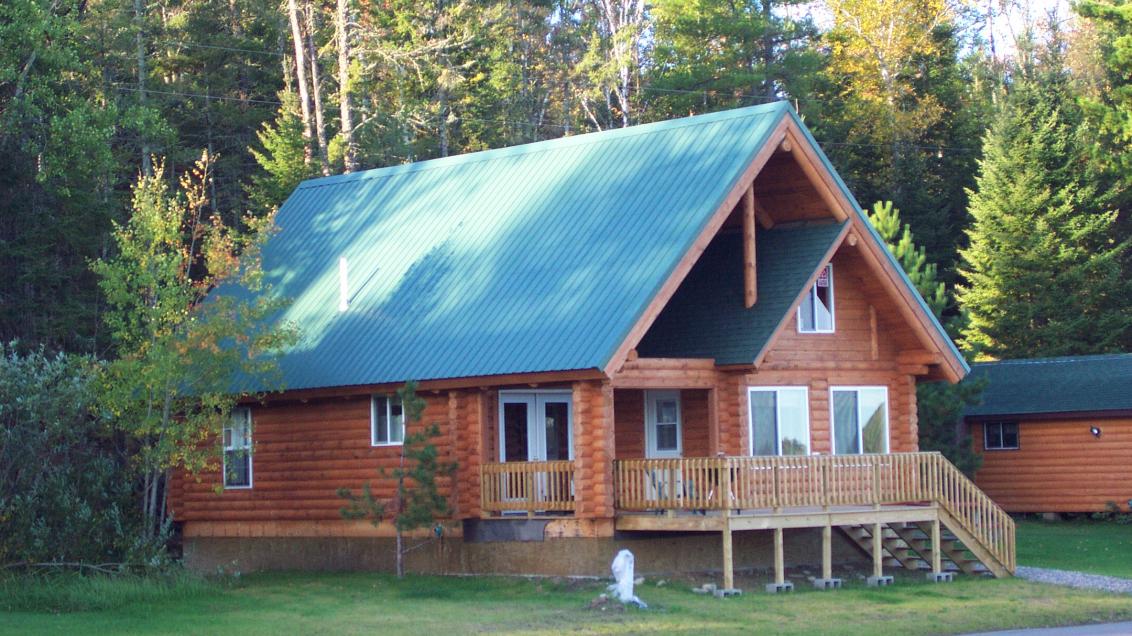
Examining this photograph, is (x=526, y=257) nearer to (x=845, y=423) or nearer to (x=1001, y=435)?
(x=845, y=423)

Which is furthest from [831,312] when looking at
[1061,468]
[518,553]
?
[1061,468]

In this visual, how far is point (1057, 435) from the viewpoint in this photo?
4366 centimetres

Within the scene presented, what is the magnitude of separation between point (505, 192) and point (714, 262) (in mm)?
4675

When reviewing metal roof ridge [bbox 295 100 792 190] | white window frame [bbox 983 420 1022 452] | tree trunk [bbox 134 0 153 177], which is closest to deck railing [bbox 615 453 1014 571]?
metal roof ridge [bbox 295 100 792 190]

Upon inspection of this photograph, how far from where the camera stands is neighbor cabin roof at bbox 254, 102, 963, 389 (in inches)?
1073

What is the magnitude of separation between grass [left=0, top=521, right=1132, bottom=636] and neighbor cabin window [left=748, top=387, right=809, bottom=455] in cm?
251

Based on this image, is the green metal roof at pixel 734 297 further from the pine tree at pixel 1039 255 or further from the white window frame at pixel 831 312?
the pine tree at pixel 1039 255

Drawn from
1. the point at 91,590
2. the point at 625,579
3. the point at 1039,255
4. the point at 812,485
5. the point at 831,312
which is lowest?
the point at 91,590

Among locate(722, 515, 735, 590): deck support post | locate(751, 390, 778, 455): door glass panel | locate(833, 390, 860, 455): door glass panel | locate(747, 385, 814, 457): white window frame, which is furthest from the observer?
locate(833, 390, 860, 455): door glass panel

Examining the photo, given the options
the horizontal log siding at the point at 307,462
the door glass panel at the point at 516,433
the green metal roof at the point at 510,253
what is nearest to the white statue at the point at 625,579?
the green metal roof at the point at 510,253

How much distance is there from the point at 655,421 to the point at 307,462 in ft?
22.4

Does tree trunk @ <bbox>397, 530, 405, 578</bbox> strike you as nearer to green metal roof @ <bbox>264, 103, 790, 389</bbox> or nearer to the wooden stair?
green metal roof @ <bbox>264, 103, 790, 389</bbox>

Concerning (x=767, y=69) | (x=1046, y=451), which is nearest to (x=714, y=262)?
(x=1046, y=451)

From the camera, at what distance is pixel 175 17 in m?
53.4
